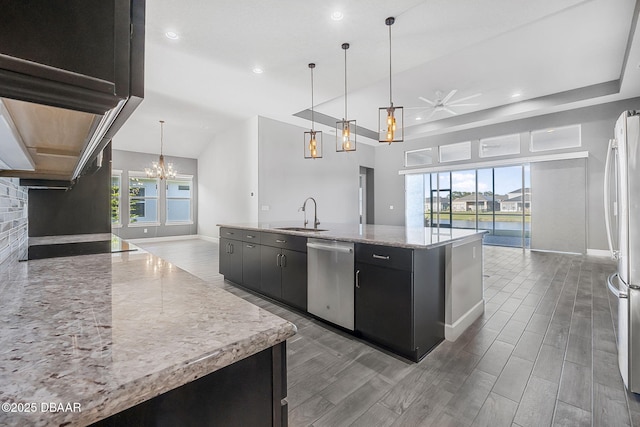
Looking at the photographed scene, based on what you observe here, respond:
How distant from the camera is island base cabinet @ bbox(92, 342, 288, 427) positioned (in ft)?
1.58

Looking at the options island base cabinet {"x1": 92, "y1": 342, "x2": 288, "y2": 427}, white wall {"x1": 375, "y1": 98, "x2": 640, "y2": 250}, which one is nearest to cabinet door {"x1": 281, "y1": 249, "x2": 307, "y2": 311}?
island base cabinet {"x1": 92, "y1": 342, "x2": 288, "y2": 427}

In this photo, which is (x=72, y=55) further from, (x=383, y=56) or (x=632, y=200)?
(x=383, y=56)

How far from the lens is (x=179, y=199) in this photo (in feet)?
31.8

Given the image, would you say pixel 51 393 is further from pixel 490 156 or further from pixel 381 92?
pixel 490 156

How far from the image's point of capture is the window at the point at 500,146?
23.5ft

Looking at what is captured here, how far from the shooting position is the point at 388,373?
1873 millimetres

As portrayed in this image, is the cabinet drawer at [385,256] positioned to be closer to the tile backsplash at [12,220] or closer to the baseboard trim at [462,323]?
the baseboard trim at [462,323]

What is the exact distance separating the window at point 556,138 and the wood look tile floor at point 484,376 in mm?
5087

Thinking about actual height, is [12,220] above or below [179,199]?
below

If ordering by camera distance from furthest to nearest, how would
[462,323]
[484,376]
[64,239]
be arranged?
[462,323], [64,239], [484,376]

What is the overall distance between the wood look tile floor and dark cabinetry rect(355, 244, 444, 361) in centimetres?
13

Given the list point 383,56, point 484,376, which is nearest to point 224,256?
point 484,376

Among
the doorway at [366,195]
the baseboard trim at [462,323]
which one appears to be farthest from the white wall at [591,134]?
the baseboard trim at [462,323]

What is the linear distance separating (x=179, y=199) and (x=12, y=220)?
8.94 meters
